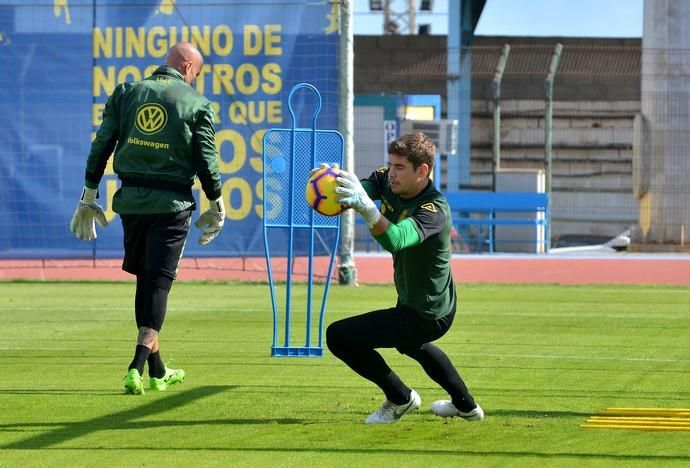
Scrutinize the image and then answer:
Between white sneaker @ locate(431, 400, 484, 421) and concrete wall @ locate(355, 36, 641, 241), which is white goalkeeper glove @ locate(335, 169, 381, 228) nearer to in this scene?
white sneaker @ locate(431, 400, 484, 421)

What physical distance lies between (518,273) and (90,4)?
7.57 m

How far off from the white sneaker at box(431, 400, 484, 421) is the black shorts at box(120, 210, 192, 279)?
1962 millimetres

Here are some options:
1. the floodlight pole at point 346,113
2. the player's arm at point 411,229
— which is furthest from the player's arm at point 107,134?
the floodlight pole at point 346,113

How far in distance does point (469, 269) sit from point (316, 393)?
13.2 meters

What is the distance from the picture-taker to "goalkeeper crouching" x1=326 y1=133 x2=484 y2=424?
21.9ft

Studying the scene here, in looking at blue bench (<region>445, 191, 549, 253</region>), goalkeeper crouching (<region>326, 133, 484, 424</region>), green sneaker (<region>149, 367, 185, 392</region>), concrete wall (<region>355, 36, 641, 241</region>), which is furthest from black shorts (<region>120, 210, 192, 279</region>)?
concrete wall (<region>355, 36, 641, 241</region>)

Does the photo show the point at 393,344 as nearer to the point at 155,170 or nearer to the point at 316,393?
the point at 316,393

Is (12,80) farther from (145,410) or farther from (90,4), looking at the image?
(145,410)

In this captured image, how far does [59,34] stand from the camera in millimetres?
19469

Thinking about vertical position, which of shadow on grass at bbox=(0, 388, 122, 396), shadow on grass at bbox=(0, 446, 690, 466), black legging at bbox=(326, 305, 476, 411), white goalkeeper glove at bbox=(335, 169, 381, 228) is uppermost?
white goalkeeper glove at bbox=(335, 169, 381, 228)

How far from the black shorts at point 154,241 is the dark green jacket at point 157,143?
0.23ft

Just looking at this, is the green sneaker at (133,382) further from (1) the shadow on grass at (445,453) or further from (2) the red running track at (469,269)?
(2) the red running track at (469,269)

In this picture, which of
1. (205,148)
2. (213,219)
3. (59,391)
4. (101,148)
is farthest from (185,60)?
(59,391)

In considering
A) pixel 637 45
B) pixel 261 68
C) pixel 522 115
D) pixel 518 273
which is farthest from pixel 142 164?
pixel 637 45
